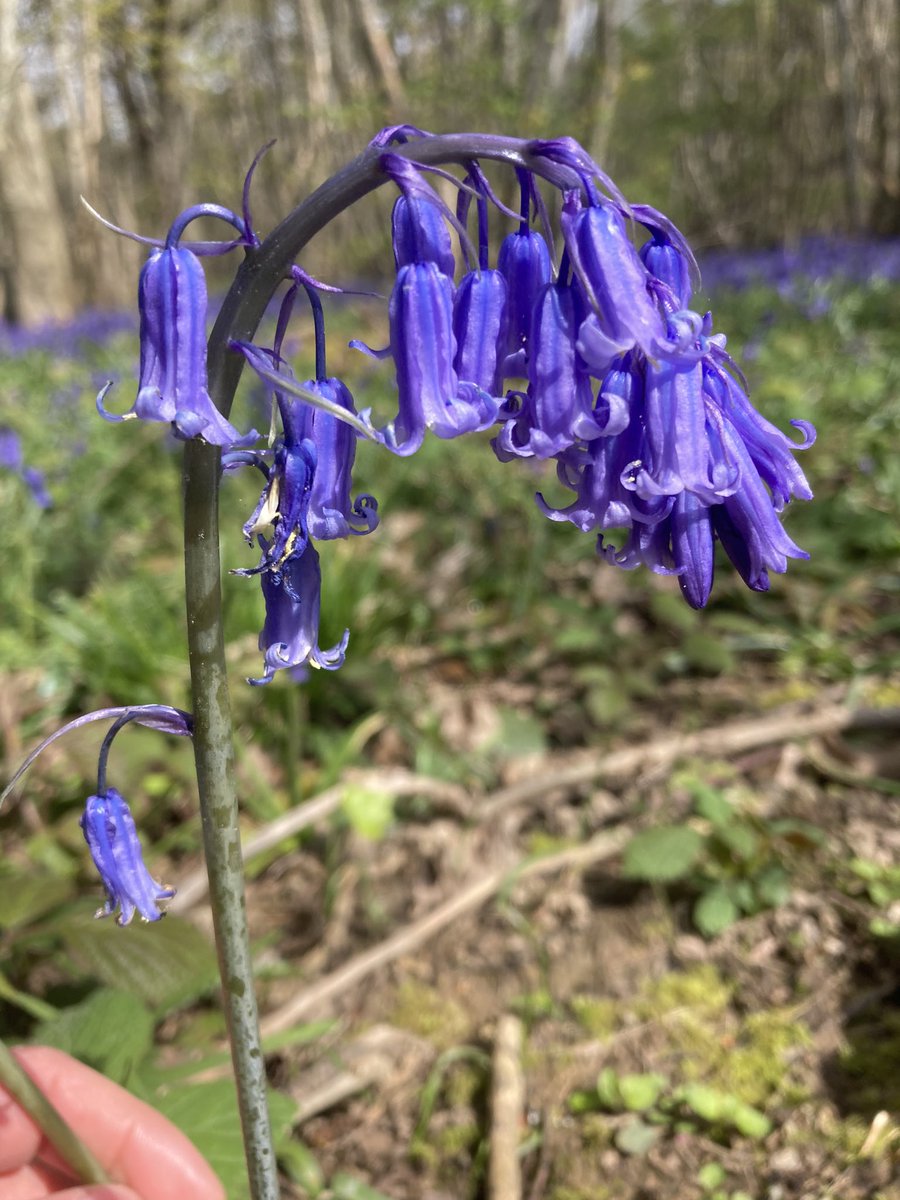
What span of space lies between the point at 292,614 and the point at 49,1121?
0.72 metres

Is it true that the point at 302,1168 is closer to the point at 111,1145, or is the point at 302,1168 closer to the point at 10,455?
the point at 111,1145

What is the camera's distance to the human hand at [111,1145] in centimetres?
133

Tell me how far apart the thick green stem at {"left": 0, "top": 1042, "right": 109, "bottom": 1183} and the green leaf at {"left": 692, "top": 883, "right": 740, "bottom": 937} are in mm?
1655

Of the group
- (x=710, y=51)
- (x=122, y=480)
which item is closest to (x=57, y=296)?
(x=122, y=480)

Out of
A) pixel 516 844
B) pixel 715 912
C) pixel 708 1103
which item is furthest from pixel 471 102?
pixel 708 1103

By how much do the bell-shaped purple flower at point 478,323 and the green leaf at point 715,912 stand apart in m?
1.91

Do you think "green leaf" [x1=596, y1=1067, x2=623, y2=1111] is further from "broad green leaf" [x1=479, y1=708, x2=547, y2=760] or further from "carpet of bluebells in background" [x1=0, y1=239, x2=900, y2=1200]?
"broad green leaf" [x1=479, y1=708, x2=547, y2=760]

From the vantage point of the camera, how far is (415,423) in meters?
1.02

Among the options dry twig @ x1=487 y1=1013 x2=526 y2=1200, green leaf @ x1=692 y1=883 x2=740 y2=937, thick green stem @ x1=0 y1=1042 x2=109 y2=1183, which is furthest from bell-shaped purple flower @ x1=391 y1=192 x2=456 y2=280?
green leaf @ x1=692 y1=883 x2=740 y2=937

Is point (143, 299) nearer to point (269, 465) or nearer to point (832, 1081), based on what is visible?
point (269, 465)

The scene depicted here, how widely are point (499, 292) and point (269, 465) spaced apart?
36 centimetres

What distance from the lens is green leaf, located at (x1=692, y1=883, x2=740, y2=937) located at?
2.50 m

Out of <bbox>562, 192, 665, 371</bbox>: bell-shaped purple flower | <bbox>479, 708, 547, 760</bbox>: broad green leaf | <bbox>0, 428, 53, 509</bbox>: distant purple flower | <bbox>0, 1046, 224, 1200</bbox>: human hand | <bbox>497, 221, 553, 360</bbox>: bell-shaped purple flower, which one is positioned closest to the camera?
<bbox>562, 192, 665, 371</bbox>: bell-shaped purple flower

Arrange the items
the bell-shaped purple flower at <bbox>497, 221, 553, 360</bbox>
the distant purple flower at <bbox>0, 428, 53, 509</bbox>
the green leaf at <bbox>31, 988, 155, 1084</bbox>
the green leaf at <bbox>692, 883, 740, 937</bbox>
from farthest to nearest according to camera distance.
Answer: the distant purple flower at <bbox>0, 428, 53, 509</bbox>, the green leaf at <bbox>692, 883, 740, 937</bbox>, the green leaf at <bbox>31, 988, 155, 1084</bbox>, the bell-shaped purple flower at <bbox>497, 221, 553, 360</bbox>
